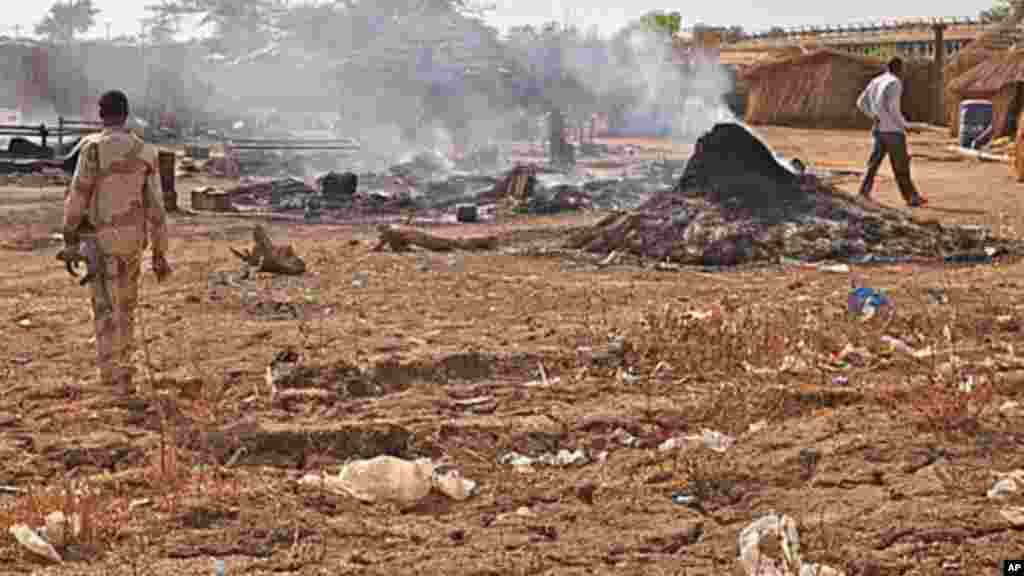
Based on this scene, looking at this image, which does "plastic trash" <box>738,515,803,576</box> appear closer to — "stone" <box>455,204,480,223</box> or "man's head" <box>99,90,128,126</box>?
"man's head" <box>99,90,128,126</box>

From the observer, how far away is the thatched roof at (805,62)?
34.7m

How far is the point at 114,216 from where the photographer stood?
5996 mm

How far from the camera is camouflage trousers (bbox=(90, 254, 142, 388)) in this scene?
6.05 meters

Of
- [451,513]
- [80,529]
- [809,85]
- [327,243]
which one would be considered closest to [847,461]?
[451,513]

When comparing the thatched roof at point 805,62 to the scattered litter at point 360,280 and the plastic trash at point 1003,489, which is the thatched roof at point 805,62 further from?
the plastic trash at point 1003,489

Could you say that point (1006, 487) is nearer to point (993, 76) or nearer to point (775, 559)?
point (775, 559)

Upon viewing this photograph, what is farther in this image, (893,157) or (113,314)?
(893,157)

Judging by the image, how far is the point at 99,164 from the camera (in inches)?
234

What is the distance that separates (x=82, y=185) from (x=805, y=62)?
32.7m

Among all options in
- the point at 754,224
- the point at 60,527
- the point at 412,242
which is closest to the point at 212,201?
the point at 412,242

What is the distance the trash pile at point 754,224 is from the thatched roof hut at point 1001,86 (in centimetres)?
1557

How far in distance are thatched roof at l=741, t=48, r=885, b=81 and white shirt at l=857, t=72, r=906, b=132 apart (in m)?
21.8

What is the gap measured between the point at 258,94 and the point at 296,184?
15024 millimetres

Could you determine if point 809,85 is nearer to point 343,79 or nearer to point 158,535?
point 343,79
